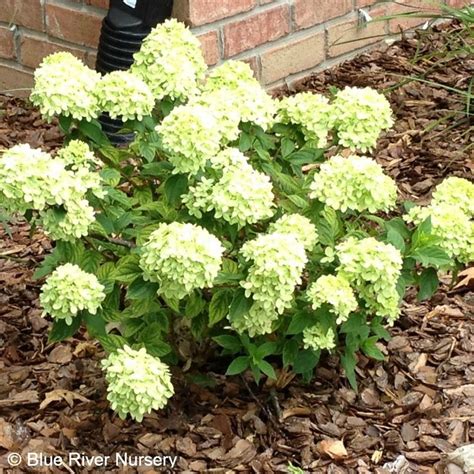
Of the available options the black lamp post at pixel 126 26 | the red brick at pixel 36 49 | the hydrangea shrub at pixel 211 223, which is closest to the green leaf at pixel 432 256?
the hydrangea shrub at pixel 211 223

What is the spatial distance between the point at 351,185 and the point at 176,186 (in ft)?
1.21

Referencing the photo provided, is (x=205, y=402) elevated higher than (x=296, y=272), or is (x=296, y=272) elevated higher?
(x=296, y=272)

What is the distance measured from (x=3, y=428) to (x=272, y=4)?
2131 millimetres

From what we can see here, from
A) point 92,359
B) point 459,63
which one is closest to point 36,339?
point 92,359

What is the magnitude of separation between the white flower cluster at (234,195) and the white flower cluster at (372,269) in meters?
0.18

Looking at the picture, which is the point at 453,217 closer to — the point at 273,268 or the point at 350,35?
the point at 273,268

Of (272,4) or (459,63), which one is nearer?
(272,4)

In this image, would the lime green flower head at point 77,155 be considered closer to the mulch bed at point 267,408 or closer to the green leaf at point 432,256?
the mulch bed at point 267,408

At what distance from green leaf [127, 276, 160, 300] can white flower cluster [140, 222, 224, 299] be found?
0.33ft

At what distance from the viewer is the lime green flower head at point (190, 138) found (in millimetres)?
2330

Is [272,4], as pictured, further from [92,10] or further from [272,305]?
[272,305]

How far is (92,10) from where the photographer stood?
4133 mm

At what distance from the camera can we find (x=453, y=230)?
2.48 metres

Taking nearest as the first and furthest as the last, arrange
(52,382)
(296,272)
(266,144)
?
(296,272), (266,144), (52,382)
